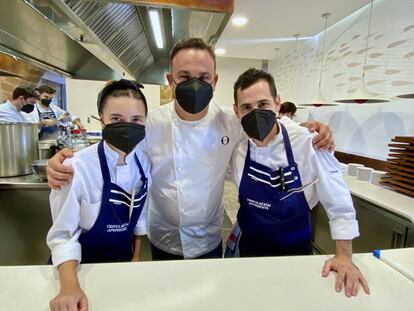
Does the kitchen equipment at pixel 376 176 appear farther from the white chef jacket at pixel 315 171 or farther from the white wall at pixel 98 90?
the white wall at pixel 98 90

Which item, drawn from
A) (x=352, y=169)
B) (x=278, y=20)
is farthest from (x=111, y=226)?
(x=278, y=20)

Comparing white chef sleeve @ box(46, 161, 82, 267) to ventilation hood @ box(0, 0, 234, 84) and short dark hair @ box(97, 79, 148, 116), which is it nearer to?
short dark hair @ box(97, 79, 148, 116)

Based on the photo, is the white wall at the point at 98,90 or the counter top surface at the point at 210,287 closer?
the counter top surface at the point at 210,287

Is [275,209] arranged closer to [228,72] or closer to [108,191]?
[108,191]

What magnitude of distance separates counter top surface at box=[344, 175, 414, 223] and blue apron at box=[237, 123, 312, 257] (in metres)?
0.82

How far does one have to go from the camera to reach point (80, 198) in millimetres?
920

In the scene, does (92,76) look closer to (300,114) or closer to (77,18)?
(77,18)

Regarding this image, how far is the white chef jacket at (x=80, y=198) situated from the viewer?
0.84 meters

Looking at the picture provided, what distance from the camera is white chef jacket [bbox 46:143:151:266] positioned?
837 millimetres

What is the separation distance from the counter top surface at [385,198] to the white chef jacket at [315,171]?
2.75 ft

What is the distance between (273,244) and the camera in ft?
3.92

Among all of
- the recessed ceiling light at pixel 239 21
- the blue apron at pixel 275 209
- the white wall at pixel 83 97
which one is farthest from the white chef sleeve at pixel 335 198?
the white wall at pixel 83 97

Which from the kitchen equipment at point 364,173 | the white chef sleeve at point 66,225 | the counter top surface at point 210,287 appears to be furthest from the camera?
the kitchen equipment at point 364,173

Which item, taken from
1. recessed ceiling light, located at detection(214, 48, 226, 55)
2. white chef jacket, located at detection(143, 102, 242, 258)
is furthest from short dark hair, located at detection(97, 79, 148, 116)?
recessed ceiling light, located at detection(214, 48, 226, 55)
